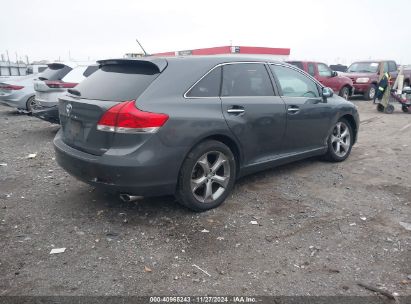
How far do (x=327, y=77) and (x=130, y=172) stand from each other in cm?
1299

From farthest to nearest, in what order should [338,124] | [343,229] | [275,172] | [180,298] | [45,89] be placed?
[45,89] → [338,124] → [275,172] → [343,229] → [180,298]

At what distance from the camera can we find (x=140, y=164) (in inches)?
137

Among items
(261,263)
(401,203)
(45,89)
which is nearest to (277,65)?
(401,203)

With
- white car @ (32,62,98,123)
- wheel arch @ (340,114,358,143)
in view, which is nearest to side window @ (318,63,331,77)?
wheel arch @ (340,114,358,143)

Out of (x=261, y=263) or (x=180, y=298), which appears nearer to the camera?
(x=180, y=298)

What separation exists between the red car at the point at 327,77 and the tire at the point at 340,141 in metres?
8.61

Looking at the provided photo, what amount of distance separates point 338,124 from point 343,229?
265 centimetres

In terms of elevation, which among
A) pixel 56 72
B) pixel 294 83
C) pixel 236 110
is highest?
pixel 294 83

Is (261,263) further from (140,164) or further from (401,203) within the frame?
(401,203)

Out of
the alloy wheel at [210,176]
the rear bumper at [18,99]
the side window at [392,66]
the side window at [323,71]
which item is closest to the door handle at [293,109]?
the alloy wheel at [210,176]

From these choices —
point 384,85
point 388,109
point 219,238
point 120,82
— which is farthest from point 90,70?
point 388,109

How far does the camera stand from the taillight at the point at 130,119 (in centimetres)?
344

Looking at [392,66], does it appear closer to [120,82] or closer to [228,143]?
[228,143]

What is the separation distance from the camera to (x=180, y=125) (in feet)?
12.0
